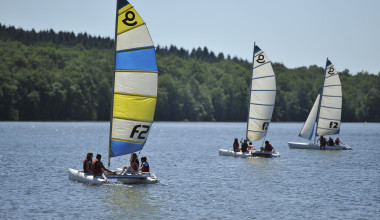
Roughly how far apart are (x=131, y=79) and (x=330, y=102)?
34050 mm

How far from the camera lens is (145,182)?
29203mm

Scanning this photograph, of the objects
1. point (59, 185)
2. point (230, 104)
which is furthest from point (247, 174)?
point (230, 104)

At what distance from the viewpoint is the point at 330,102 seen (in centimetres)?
5859

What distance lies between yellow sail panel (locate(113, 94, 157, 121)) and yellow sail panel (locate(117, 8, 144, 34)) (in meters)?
3.08

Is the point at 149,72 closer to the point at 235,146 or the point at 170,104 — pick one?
the point at 235,146


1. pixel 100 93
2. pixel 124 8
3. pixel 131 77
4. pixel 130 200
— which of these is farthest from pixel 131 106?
pixel 100 93

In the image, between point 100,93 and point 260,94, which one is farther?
point 100,93

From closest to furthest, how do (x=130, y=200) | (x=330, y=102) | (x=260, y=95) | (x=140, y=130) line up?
1. (x=130, y=200)
2. (x=140, y=130)
3. (x=260, y=95)
4. (x=330, y=102)

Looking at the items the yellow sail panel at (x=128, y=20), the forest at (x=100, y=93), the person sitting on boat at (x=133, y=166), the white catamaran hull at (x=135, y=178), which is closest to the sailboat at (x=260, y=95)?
the white catamaran hull at (x=135, y=178)

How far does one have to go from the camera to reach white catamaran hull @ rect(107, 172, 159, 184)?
28.2m

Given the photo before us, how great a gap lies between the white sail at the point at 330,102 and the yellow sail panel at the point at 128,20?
1306 inches

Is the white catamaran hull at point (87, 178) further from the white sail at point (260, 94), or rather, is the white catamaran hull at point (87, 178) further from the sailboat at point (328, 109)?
the sailboat at point (328, 109)

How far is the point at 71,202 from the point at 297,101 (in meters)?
167

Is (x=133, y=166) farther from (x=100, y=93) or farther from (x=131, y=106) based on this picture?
(x=100, y=93)
